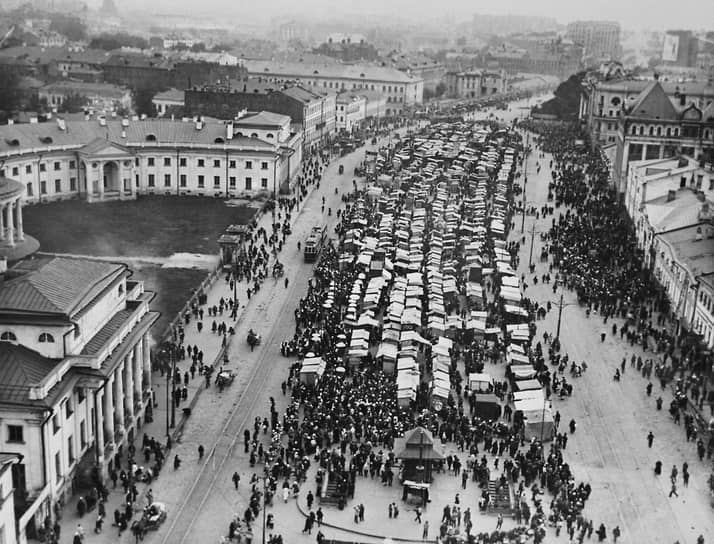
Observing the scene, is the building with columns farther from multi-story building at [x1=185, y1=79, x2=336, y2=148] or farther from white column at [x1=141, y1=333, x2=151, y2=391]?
multi-story building at [x1=185, y1=79, x2=336, y2=148]

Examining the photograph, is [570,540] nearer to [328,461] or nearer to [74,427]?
[328,461]

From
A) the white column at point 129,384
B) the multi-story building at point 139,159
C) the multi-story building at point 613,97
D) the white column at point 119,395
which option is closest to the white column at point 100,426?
the white column at point 119,395

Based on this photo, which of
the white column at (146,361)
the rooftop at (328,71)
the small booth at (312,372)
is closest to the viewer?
the white column at (146,361)

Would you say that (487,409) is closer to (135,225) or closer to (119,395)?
(119,395)

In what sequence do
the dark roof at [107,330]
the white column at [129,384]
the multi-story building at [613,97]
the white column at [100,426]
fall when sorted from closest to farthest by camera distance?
the dark roof at [107,330], the white column at [100,426], the white column at [129,384], the multi-story building at [613,97]

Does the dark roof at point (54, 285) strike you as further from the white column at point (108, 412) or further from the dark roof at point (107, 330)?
the white column at point (108, 412)

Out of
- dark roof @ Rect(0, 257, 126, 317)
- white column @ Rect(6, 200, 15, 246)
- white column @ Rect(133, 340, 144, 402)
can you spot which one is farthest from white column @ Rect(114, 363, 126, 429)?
white column @ Rect(6, 200, 15, 246)

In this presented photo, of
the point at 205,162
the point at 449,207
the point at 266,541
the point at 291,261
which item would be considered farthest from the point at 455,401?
the point at 205,162

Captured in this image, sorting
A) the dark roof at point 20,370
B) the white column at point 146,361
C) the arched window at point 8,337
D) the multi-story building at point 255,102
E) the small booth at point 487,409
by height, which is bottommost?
the small booth at point 487,409
